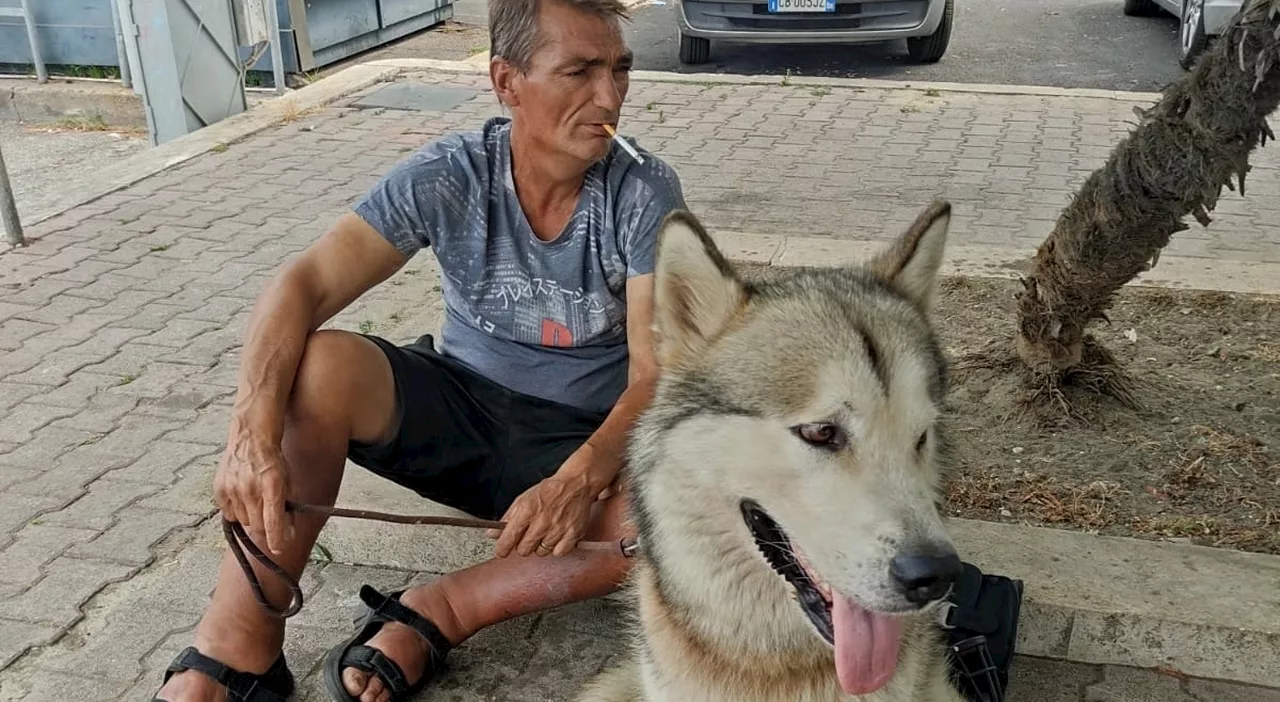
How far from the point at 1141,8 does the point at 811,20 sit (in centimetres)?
540

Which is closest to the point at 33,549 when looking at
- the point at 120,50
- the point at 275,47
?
the point at 275,47

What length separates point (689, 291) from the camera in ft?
7.64

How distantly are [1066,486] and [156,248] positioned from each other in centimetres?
514

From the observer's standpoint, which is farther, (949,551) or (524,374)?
(524,374)

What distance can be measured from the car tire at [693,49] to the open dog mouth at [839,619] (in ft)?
32.4

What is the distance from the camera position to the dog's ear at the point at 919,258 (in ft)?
7.86

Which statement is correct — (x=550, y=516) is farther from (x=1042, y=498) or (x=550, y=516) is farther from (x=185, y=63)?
(x=185, y=63)

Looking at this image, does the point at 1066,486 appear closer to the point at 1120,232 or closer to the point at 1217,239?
the point at 1120,232

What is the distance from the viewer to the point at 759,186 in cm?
729

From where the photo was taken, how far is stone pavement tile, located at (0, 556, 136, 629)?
3.25 meters

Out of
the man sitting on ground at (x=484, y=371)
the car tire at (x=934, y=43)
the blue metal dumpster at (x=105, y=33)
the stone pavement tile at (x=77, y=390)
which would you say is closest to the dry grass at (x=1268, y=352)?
the man sitting on ground at (x=484, y=371)

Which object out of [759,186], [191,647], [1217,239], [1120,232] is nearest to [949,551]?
[191,647]

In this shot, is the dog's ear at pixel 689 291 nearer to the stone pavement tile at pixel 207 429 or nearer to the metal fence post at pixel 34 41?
the stone pavement tile at pixel 207 429

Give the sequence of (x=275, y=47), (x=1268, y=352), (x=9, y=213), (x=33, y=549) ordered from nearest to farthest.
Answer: (x=33, y=549), (x=1268, y=352), (x=9, y=213), (x=275, y=47)
